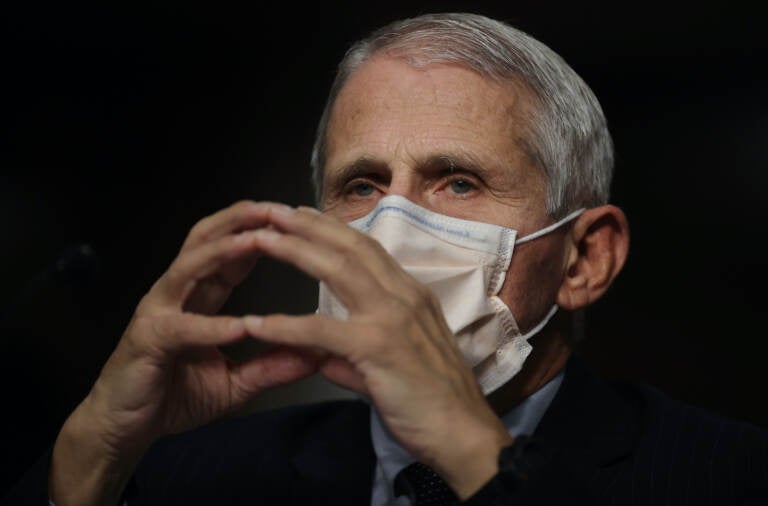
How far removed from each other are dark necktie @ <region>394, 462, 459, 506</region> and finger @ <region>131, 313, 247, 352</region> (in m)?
0.72

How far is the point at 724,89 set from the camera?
10.3 ft

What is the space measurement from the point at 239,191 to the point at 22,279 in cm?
79

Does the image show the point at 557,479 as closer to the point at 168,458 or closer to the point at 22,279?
the point at 168,458

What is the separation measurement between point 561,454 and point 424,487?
0.38m

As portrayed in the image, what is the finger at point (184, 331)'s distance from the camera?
151cm

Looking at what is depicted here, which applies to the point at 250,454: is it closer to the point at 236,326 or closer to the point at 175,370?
the point at 175,370

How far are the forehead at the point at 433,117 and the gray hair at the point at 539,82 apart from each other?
33 mm

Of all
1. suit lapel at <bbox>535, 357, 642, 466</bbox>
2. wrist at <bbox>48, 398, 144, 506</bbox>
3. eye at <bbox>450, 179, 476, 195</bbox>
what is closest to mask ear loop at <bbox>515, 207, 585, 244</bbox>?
eye at <bbox>450, 179, 476, 195</bbox>

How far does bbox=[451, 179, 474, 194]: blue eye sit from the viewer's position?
206cm

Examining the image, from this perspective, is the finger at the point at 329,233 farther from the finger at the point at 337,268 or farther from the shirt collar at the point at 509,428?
the shirt collar at the point at 509,428

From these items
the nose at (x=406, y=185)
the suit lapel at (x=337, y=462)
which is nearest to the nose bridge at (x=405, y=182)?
the nose at (x=406, y=185)

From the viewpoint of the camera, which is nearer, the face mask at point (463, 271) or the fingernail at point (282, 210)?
the fingernail at point (282, 210)

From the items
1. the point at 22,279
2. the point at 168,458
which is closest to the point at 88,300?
the point at 22,279

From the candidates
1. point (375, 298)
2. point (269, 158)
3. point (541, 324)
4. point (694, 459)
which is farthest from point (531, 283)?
point (269, 158)
